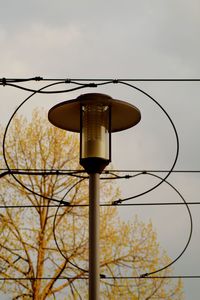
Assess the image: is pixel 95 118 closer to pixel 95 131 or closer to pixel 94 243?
pixel 95 131

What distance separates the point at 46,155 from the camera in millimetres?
8477

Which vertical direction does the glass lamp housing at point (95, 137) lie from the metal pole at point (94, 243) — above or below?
above

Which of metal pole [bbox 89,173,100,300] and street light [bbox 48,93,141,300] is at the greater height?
street light [bbox 48,93,141,300]

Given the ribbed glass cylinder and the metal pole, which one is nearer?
the metal pole

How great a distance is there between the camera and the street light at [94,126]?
198 centimetres

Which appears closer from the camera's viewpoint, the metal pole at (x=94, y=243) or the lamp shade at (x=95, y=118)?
the metal pole at (x=94, y=243)

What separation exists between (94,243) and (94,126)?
1.45 feet

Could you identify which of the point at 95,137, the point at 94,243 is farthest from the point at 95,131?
the point at 94,243

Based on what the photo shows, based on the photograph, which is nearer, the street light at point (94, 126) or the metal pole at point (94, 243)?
the metal pole at point (94, 243)

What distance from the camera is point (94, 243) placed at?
6.20 feet

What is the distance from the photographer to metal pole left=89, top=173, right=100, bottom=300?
184 centimetres

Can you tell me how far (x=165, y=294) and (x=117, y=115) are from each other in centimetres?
628

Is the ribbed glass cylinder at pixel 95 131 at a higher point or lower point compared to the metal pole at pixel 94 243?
higher

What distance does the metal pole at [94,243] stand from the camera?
1.84 meters
